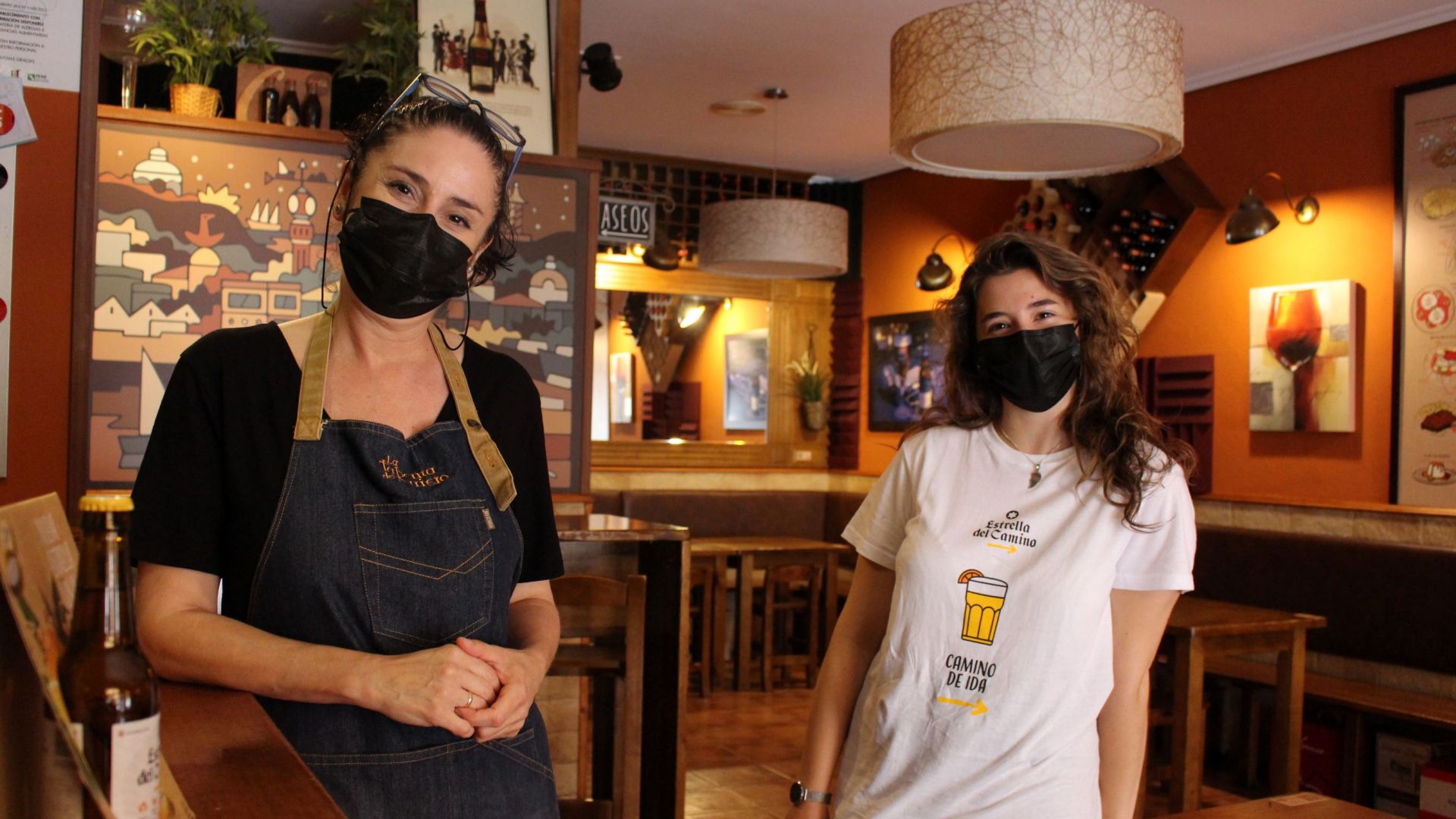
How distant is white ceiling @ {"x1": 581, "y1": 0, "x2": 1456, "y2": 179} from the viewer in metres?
5.63

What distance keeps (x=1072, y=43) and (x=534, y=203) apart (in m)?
2.24

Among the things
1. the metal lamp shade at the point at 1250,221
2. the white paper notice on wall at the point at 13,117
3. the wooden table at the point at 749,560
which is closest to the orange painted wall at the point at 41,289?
the white paper notice on wall at the point at 13,117

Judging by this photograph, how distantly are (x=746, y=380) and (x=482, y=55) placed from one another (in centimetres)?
498

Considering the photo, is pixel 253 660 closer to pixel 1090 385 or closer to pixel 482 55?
pixel 1090 385

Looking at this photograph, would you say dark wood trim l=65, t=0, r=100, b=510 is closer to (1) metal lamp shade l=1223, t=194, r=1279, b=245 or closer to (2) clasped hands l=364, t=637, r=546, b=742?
(2) clasped hands l=364, t=637, r=546, b=742

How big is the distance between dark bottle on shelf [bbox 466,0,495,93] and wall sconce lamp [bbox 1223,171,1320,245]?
142 inches

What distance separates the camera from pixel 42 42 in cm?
369

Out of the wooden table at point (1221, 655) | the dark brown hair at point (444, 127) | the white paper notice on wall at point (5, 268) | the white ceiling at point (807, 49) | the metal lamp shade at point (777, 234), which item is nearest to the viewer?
the dark brown hair at point (444, 127)

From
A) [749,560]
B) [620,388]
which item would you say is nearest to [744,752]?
[749,560]

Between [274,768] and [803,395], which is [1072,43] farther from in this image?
[803,395]

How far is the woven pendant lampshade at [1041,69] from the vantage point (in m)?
3.20

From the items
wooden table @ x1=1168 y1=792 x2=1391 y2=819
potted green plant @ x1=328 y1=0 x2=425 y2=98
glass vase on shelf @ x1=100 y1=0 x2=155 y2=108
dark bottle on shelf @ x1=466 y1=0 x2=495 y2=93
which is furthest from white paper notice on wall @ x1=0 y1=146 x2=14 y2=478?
wooden table @ x1=1168 y1=792 x2=1391 y2=819

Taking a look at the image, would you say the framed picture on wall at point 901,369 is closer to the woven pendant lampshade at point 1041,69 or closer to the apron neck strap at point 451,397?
the woven pendant lampshade at point 1041,69

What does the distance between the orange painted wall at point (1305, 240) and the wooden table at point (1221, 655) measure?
1.45 m
